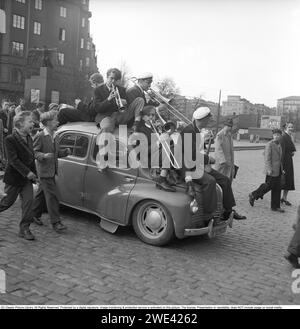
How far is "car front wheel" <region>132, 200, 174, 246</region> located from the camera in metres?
6.11

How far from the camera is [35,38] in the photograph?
62000 millimetres

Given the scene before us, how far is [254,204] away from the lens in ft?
34.6

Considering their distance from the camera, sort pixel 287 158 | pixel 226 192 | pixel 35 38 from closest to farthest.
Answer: pixel 226 192 → pixel 287 158 → pixel 35 38

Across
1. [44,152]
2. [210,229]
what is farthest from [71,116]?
[210,229]

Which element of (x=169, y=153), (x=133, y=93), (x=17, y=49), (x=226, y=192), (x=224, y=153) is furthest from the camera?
(x=17, y=49)

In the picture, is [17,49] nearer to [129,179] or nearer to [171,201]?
[129,179]

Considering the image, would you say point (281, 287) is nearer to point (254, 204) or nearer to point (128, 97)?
point (128, 97)

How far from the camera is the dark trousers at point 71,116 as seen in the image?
7737 mm

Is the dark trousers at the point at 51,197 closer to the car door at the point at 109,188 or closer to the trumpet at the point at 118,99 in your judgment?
the car door at the point at 109,188

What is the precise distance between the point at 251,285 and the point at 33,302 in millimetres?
2479

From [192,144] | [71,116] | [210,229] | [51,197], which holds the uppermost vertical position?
[71,116]

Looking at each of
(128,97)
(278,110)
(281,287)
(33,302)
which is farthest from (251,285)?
(278,110)

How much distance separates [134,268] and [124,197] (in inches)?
53.9
